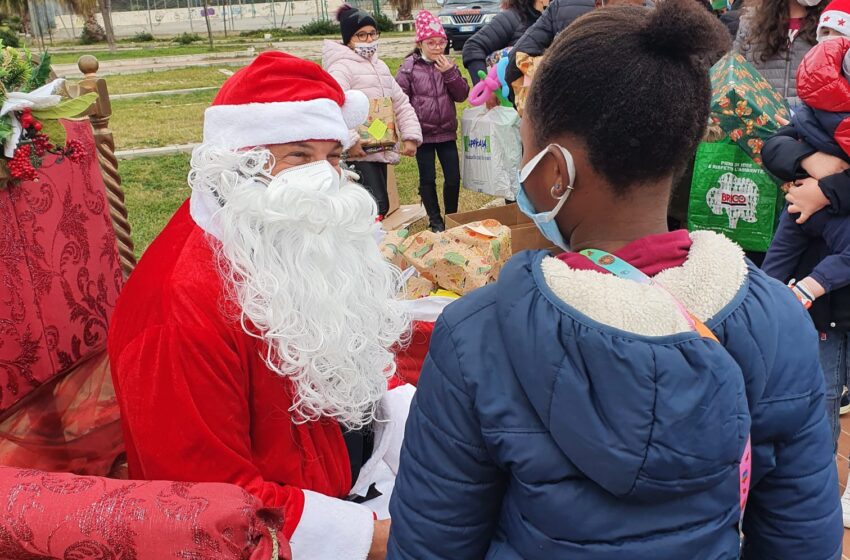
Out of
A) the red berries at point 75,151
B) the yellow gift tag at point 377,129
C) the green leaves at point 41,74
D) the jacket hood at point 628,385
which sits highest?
the green leaves at point 41,74

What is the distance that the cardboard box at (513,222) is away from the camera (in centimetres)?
437

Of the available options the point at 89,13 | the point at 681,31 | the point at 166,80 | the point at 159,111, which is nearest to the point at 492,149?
the point at 681,31

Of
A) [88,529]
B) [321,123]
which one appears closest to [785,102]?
[321,123]

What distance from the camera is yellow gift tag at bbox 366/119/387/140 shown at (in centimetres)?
541

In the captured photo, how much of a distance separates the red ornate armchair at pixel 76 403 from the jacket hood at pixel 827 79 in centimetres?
206

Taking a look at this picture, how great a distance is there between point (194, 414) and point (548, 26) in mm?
3652

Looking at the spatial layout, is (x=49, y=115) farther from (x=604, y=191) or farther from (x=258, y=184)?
(x=604, y=191)

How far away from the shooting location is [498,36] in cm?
547

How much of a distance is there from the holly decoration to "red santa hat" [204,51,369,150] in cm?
38

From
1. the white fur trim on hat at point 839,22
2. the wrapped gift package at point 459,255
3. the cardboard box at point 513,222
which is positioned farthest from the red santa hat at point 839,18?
the cardboard box at point 513,222

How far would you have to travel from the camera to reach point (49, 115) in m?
1.83

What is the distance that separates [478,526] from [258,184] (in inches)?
41.6

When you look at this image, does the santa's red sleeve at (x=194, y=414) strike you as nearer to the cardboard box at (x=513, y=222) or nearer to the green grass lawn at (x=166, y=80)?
the cardboard box at (x=513, y=222)

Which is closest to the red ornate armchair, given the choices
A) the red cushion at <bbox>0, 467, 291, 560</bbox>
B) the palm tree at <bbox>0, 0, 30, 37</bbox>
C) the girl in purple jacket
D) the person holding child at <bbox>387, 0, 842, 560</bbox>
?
the red cushion at <bbox>0, 467, 291, 560</bbox>
